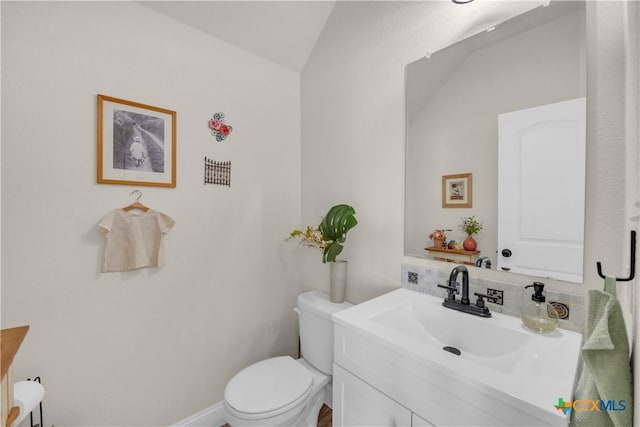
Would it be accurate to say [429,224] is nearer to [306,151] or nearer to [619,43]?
[619,43]

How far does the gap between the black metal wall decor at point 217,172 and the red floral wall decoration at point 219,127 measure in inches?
5.8

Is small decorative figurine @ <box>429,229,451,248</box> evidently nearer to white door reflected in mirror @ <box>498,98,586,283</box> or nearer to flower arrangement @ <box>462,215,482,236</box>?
flower arrangement @ <box>462,215,482,236</box>

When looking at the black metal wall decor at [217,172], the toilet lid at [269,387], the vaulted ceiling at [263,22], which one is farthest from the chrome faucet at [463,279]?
the vaulted ceiling at [263,22]

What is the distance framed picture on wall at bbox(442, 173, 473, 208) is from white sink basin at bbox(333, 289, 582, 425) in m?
0.44

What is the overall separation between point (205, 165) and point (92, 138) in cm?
52

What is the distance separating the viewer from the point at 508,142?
3.49ft

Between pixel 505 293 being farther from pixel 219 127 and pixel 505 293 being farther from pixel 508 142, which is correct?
pixel 219 127

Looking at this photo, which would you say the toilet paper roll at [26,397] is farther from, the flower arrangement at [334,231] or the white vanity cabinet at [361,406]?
the flower arrangement at [334,231]

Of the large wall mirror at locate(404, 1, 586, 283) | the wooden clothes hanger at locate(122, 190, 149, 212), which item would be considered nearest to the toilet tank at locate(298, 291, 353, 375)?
the large wall mirror at locate(404, 1, 586, 283)

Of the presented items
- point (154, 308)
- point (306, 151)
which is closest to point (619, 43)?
point (306, 151)

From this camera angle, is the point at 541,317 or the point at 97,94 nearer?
the point at 541,317

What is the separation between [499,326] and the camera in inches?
38.4

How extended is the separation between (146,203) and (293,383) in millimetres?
1171

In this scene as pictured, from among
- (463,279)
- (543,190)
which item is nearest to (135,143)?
(463,279)
